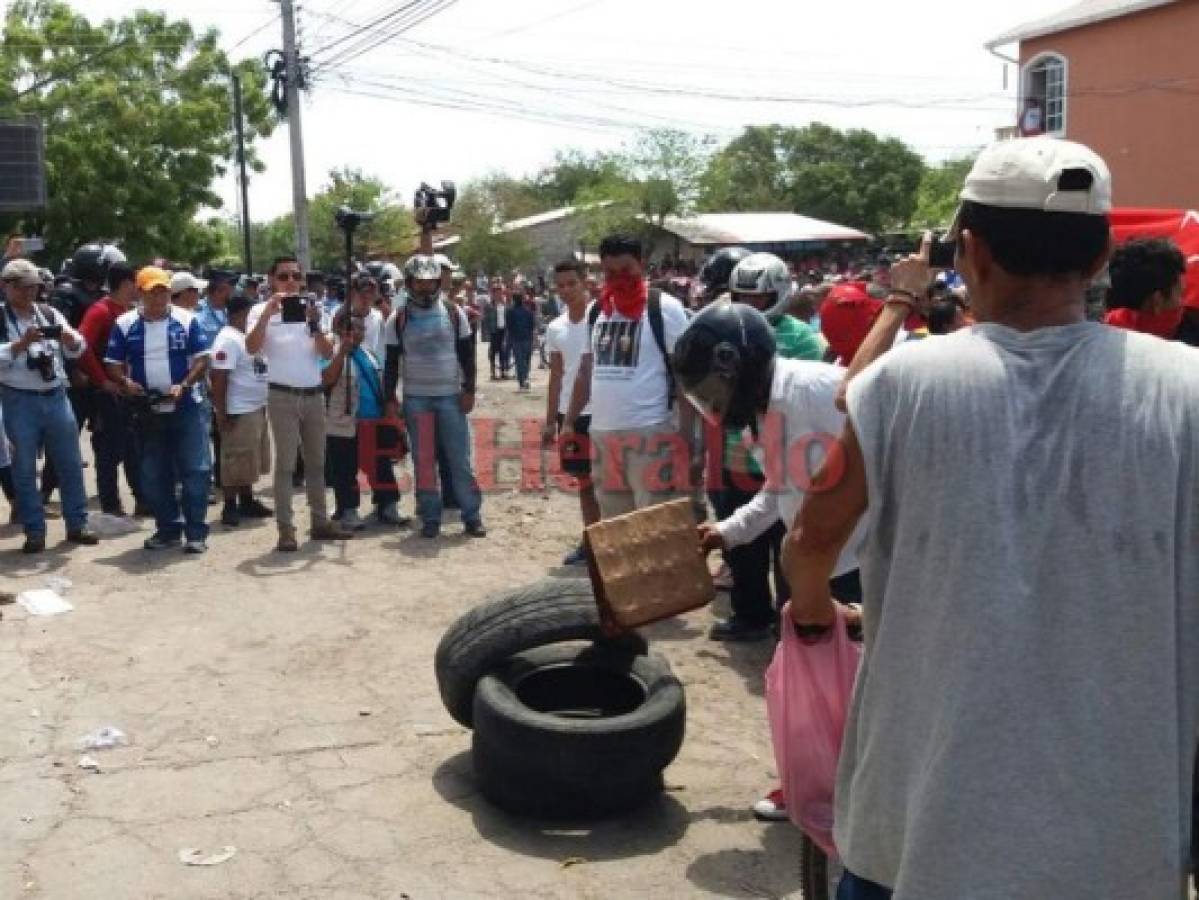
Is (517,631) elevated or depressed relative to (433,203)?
depressed

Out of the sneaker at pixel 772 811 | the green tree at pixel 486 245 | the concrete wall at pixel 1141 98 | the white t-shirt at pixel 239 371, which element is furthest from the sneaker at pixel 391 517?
the green tree at pixel 486 245

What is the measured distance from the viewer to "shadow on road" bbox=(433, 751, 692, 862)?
13.1 feet

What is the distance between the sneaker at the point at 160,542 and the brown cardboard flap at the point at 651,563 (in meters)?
5.35

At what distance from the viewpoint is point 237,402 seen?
9.09 metres

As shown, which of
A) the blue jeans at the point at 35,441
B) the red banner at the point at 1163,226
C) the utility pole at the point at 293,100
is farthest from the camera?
the utility pole at the point at 293,100

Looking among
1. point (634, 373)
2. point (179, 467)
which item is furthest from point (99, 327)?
point (634, 373)

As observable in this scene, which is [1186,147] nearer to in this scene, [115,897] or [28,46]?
[115,897]

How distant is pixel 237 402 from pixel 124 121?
27506mm

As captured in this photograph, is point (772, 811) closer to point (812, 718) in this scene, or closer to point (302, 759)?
point (812, 718)

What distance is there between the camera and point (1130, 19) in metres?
24.2

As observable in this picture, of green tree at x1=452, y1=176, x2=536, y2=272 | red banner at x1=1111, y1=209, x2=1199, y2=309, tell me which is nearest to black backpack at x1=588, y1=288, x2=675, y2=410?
red banner at x1=1111, y1=209, x2=1199, y2=309

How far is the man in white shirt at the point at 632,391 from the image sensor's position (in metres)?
6.66

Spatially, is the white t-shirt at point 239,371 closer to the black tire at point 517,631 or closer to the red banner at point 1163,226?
the black tire at point 517,631

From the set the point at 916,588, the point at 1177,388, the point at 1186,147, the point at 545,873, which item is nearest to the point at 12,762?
the point at 545,873
